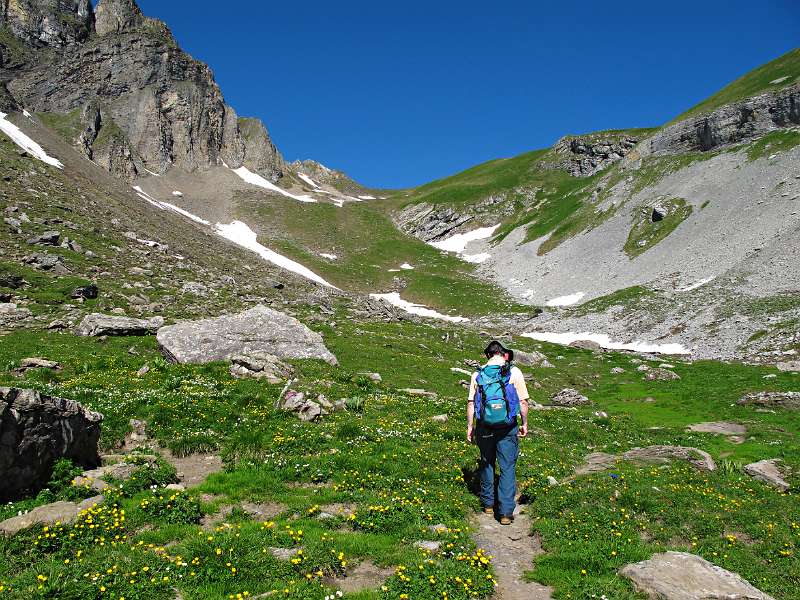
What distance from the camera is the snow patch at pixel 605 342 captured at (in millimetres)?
49125

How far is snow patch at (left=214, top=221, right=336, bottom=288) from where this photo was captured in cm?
8888

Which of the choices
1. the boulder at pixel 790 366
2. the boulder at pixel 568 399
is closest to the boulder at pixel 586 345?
the boulder at pixel 790 366

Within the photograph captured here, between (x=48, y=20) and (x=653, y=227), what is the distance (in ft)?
527

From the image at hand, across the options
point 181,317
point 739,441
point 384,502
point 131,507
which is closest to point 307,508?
point 384,502

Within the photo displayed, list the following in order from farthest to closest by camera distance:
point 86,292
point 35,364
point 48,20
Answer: point 48,20, point 86,292, point 35,364

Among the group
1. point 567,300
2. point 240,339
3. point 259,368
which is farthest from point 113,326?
point 567,300

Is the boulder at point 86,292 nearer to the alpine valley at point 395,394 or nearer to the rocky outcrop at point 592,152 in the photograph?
the alpine valley at point 395,394

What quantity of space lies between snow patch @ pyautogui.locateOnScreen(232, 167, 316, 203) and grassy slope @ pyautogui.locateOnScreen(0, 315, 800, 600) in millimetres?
124717

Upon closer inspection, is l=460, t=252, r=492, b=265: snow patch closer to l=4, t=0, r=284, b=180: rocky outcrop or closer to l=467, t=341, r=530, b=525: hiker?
l=4, t=0, r=284, b=180: rocky outcrop

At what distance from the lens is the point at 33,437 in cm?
1016

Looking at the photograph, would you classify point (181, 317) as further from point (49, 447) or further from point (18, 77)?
point (18, 77)

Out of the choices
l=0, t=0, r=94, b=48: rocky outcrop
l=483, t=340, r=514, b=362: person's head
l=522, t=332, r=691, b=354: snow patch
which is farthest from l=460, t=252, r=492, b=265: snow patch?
l=0, t=0, r=94, b=48: rocky outcrop

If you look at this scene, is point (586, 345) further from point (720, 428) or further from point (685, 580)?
point (685, 580)

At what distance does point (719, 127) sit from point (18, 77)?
169118mm
